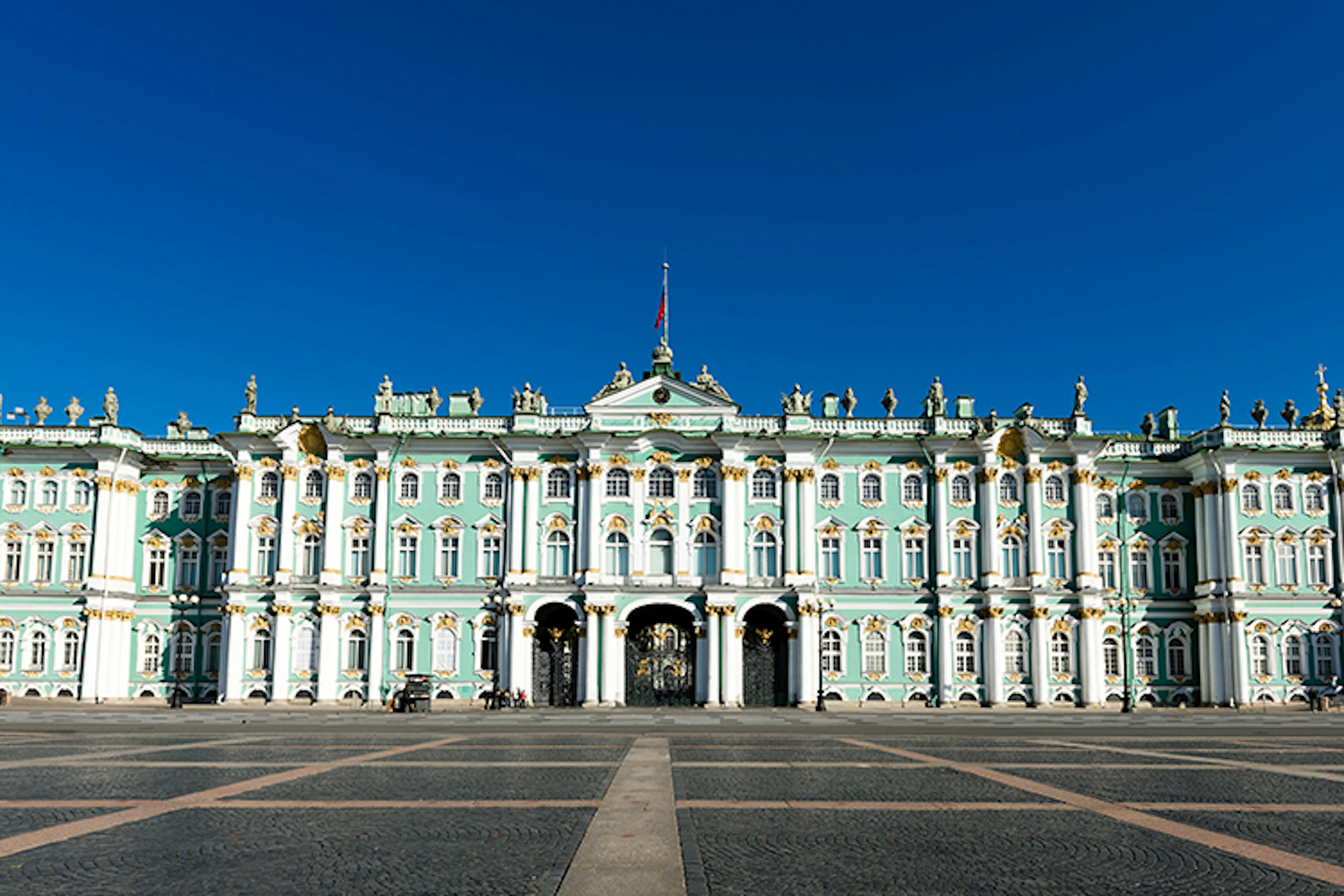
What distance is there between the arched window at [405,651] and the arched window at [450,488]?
7263 millimetres

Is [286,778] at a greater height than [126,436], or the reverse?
[126,436]

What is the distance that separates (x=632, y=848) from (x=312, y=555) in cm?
5274

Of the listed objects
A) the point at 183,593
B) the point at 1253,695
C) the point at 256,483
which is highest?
the point at 256,483

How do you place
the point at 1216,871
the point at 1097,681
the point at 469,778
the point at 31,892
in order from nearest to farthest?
the point at 31,892, the point at 1216,871, the point at 469,778, the point at 1097,681

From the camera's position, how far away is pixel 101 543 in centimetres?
5928

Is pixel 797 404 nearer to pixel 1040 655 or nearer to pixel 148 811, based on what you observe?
pixel 1040 655

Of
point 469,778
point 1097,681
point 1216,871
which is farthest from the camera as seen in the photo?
point 1097,681

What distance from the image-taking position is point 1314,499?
61.0 m

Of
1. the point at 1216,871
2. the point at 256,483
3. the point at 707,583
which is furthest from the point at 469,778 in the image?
the point at 256,483

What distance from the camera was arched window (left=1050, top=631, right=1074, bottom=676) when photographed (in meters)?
59.0

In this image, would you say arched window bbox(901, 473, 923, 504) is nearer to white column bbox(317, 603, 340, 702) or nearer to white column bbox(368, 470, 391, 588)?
white column bbox(368, 470, 391, 588)

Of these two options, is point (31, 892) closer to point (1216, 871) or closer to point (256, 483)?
point (1216, 871)

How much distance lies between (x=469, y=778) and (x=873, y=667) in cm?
4458

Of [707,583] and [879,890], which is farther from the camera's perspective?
[707,583]
